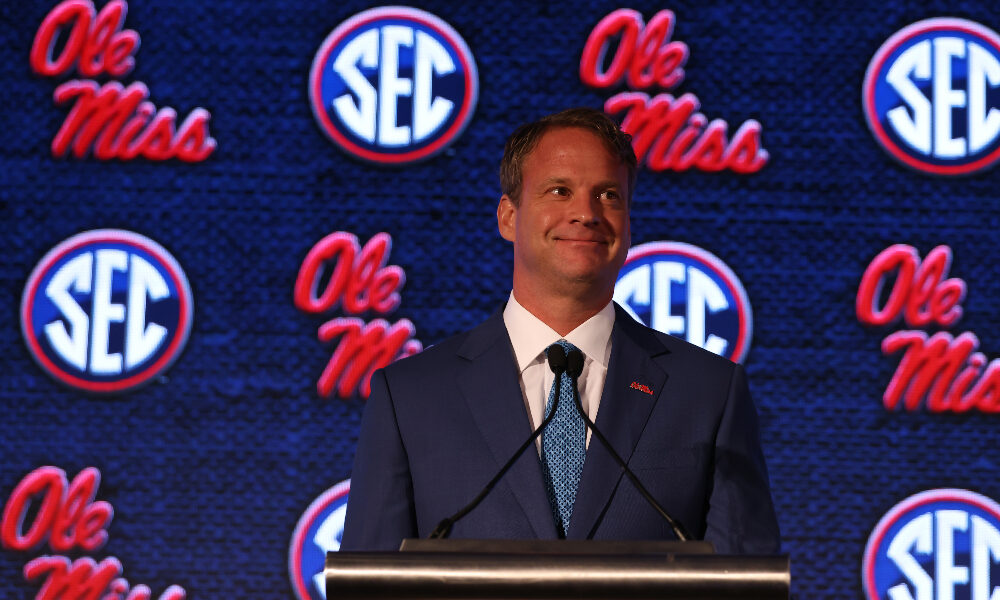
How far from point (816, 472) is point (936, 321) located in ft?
2.65

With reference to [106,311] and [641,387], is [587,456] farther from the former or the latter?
[106,311]

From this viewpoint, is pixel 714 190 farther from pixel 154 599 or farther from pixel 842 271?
pixel 154 599

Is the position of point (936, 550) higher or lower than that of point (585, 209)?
lower

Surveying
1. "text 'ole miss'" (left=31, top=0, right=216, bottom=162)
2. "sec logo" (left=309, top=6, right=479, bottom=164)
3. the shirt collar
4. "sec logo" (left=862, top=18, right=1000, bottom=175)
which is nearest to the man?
the shirt collar

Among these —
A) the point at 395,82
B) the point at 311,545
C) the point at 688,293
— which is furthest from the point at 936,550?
the point at 395,82

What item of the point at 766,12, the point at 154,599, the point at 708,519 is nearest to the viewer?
the point at 708,519

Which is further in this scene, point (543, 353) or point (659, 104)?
point (659, 104)

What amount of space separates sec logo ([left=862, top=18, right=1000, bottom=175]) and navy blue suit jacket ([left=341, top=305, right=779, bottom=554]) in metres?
3.30

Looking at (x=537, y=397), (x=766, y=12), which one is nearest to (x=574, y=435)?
(x=537, y=397)

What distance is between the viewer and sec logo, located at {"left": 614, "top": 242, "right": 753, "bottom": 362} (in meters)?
4.72

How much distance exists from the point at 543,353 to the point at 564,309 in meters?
0.08

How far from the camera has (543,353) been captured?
1.93 m

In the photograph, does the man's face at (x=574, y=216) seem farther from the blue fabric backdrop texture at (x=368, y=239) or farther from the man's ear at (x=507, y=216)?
the blue fabric backdrop texture at (x=368, y=239)

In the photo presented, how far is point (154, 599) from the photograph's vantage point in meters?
4.56
